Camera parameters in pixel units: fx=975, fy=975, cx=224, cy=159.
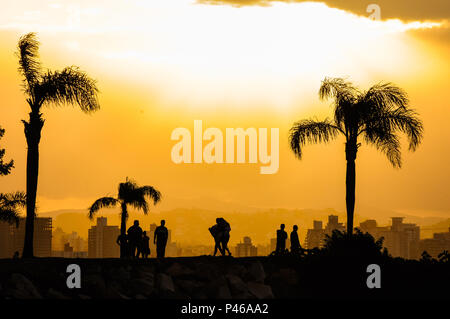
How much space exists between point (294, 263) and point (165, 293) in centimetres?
608

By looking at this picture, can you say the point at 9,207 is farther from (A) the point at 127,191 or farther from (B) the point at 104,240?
(B) the point at 104,240

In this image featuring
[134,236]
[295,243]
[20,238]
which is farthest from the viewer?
[20,238]

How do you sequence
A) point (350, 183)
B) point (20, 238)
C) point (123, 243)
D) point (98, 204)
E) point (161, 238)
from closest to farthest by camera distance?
point (161, 238) → point (123, 243) → point (350, 183) → point (98, 204) → point (20, 238)

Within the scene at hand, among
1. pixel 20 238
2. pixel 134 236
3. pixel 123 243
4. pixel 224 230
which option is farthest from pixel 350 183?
pixel 20 238

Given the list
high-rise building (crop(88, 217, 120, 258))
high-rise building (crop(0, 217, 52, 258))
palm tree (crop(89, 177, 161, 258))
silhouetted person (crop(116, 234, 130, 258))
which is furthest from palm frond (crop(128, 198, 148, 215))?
high-rise building (crop(88, 217, 120, 258))

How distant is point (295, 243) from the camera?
3916cm

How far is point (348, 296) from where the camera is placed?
36.1 meters

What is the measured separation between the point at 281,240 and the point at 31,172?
33.6 ft

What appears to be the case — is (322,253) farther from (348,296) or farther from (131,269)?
(131,269)

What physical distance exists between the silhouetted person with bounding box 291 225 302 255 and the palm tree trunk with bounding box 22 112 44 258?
1020 centimetres

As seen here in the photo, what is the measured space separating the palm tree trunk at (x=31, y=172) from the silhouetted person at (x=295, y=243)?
10204mm

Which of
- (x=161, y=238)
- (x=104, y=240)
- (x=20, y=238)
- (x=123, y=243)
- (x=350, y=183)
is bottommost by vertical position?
(x=123, y=243)
